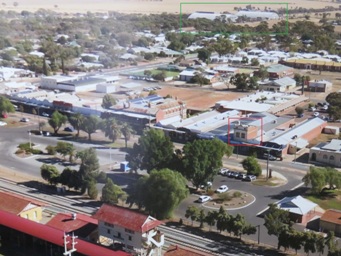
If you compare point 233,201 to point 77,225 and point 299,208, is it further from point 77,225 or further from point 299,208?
point 77,225

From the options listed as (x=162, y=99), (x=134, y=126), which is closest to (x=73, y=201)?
(x=134, y=126)

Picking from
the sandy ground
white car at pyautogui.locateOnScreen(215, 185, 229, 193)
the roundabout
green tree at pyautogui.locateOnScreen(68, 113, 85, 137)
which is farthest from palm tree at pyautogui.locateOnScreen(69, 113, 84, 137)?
the sandy ground

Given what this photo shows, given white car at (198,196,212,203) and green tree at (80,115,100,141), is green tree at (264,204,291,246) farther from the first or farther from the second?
green tree at (80,115,100,141)

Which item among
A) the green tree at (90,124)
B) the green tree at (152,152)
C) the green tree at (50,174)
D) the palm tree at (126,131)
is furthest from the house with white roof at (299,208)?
the green tree at (90,124)

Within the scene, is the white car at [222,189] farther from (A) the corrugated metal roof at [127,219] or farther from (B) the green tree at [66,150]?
(B) the green tree at [66,150]

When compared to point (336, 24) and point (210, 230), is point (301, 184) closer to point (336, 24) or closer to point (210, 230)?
point (210, 230)

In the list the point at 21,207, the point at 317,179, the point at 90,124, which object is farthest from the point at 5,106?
the point at 317,179

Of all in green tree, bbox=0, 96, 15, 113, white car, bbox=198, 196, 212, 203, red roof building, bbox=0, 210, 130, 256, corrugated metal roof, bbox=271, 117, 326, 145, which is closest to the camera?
red roof building, bbox=0, 210, 130, 256
